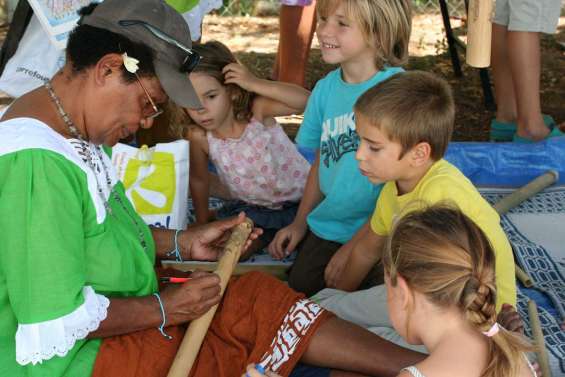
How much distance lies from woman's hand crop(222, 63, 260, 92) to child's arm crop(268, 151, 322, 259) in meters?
0.34

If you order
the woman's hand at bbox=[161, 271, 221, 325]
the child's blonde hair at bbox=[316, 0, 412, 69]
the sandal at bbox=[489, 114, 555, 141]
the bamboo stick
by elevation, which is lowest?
the sandal at bbox=[489, 114, 555, 141]

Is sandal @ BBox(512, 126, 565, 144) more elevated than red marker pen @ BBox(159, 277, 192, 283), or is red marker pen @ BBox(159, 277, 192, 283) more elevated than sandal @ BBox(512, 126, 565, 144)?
red marker pen @ BBox(159, 277, 192, 283)

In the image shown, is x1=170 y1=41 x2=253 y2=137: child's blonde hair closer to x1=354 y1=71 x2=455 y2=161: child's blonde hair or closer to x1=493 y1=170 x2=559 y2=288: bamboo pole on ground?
x1=354 y1=71 x2=455 y2=161: child's blonde hair

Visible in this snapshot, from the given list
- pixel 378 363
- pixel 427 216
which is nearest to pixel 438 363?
pixel 427 216

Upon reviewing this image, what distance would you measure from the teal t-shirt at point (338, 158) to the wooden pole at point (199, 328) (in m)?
0.50

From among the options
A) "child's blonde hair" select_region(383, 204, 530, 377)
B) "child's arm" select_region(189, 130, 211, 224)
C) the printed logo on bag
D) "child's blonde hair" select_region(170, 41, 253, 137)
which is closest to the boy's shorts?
"child's blonde hair" select_region(170, 41, 253, 137)

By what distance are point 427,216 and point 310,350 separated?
535 mm

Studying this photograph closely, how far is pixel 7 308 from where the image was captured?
1811 millimetres

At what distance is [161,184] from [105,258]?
1270mm

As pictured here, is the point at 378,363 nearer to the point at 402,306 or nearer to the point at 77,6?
the point at 402,306

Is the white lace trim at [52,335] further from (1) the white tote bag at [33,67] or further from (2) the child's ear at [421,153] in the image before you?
(1) the white tote bag at [33,67]

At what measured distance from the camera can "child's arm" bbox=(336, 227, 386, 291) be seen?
2.47 metres

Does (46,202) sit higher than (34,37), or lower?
higher

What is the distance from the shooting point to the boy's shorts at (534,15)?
3.67 metres
